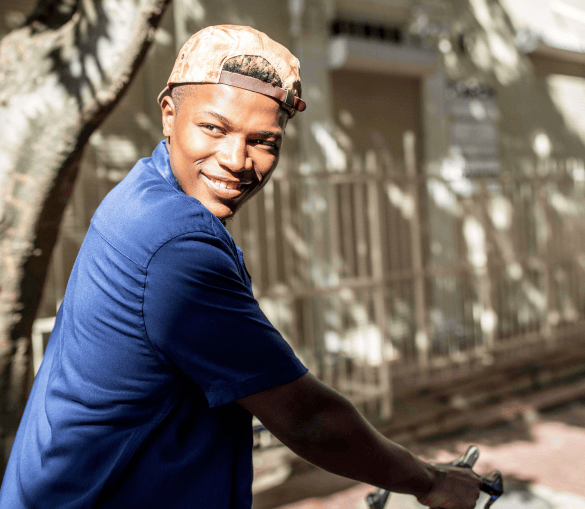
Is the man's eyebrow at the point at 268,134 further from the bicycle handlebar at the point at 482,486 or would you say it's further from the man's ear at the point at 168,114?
the bicycle handlebar at the point at 482,486

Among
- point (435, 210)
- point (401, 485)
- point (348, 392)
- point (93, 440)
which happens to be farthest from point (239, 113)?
point (435, 210)

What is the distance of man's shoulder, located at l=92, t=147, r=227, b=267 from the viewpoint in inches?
41.0

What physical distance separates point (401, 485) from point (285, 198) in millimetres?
3543

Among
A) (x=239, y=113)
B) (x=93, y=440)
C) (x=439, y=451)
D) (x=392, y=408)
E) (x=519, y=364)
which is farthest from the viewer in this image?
(x=519, y=364)

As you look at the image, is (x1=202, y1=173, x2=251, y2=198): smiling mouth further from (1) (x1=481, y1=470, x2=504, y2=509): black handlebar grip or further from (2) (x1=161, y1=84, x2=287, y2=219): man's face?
(1) (x1=481, y1=470, x2=504, y2=509): black handlebar grip

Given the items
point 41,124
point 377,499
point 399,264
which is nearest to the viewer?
point 377,499

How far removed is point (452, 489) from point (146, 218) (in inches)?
37.1

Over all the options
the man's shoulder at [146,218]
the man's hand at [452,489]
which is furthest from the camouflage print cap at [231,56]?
the man's hand at [452,489]

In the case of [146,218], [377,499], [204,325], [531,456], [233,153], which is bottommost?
[531,456]

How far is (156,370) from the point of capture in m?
1.07

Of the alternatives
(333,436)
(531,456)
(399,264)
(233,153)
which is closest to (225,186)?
(233,153)

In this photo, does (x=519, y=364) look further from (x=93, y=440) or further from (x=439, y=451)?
(x=93, y=440)

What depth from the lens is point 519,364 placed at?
6.77 metres

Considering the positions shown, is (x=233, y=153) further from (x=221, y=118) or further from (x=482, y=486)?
(x=482, y=486)
